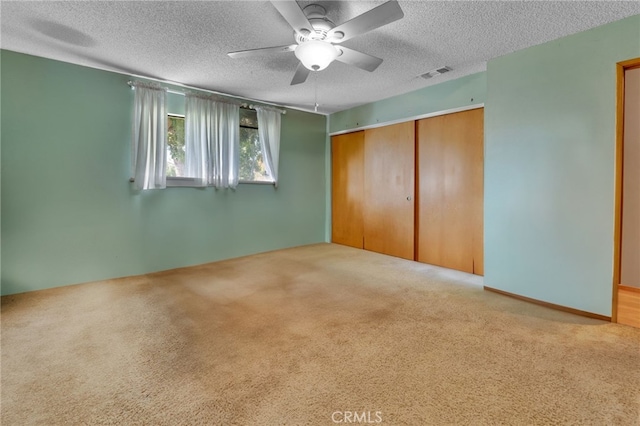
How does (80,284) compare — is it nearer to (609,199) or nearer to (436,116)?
(436,116)

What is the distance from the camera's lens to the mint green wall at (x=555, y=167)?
227cm

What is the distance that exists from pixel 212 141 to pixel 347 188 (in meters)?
2.41

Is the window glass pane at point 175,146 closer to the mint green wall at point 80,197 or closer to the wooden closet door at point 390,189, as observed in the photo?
the mint green wall at point 80,197

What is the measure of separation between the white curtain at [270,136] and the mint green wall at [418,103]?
1255mm

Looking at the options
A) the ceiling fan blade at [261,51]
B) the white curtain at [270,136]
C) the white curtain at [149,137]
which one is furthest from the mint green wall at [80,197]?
the ceiling fan blade at [261,51]

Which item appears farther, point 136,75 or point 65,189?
point 136,75

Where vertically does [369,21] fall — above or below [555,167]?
above

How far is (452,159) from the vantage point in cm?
373

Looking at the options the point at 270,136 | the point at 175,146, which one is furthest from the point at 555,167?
the point at 175,146

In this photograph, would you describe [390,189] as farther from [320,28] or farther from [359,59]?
[320,28]

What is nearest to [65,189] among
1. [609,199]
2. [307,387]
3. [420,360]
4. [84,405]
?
[84,405]

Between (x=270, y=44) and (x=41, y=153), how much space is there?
8.44ft

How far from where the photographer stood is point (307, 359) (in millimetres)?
1767

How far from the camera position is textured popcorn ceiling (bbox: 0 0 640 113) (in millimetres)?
2074
